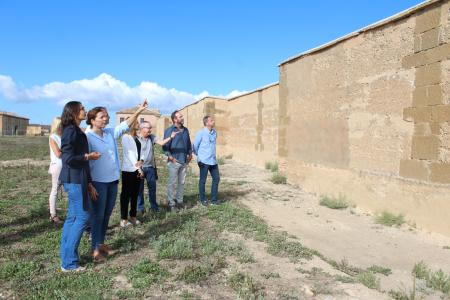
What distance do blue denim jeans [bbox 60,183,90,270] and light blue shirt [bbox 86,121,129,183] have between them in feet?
1.34

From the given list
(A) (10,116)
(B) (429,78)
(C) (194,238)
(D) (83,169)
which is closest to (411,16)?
(B) (429,78)

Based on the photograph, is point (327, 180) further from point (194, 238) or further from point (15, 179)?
point (15, 179)

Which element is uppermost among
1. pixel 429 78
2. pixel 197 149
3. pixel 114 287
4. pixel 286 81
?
pixel 286 81

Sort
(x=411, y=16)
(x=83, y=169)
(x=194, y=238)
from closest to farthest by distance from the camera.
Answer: (x=83, y=169) < (x=194, y=238) < (x=411, y=16)

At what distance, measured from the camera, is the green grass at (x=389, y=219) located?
6.49 metres

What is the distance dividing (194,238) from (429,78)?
423cm

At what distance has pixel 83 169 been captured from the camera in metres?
4.00

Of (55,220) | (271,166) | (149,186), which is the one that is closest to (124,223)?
(149,186)

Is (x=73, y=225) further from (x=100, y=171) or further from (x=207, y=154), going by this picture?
(x=207, y=154)

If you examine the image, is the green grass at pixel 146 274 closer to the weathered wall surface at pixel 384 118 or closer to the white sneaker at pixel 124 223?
the white sneaker at pixel 124 223

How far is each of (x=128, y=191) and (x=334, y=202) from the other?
13.8 ft

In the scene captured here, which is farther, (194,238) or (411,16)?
(411,16)

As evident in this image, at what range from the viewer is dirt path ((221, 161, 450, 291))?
487cm

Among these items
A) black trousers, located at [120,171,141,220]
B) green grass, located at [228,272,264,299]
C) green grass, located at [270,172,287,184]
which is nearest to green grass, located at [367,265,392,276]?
green grass, located at [228,272,264,299]
